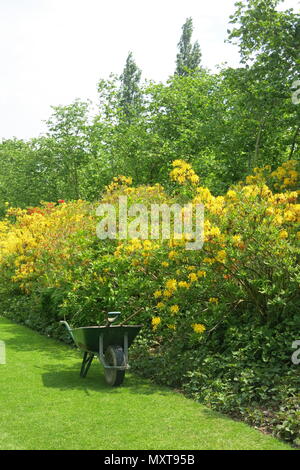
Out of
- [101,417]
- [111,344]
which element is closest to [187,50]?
[111,344]

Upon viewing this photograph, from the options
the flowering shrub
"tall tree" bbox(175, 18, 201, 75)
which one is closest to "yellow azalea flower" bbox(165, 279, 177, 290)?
the flowering shrub

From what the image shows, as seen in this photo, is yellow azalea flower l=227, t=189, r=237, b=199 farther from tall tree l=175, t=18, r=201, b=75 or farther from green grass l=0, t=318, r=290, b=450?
tall tree l=175, t=18, r=201, b=75

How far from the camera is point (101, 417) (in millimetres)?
5027

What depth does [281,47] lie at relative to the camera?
389 inches

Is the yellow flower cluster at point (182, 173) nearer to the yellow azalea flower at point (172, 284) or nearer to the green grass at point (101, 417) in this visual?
the yellow azalea flower at point (172, 284)

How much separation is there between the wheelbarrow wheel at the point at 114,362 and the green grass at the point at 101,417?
106 millimetres

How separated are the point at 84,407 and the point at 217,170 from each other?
33.7 feet

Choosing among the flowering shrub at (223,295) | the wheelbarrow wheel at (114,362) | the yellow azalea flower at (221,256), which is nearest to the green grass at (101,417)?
the wheelbarrow wheel at (114,362)

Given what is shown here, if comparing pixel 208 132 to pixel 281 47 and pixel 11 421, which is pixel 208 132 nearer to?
pixel 281 47

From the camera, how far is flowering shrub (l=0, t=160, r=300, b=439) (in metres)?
5.57

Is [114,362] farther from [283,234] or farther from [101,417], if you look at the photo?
[283,234]

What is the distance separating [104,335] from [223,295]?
5.32ft

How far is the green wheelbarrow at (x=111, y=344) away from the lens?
6.01 meters

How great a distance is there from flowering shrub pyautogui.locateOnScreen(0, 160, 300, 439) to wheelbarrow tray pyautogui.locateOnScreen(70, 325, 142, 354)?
502 millimetres
